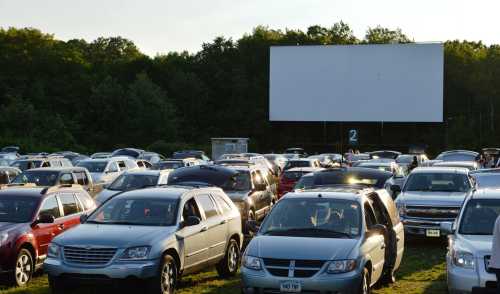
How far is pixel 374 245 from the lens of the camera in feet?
33.6

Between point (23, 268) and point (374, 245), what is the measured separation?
5113 millimetres

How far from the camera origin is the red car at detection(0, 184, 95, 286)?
453 inches

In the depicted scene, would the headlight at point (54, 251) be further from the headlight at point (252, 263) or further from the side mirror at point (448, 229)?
the side mirror at point (448, 229)

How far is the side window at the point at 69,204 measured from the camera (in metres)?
13.4

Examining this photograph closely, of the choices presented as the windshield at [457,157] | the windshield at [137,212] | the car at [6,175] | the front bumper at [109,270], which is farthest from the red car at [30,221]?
the windshield at [457,157]

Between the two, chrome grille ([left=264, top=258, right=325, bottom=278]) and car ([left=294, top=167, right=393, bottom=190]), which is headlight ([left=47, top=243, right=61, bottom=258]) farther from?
car ([left=294, top=167, right=393, bottom=190])

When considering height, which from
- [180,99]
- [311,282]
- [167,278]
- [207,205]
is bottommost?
[167,278]

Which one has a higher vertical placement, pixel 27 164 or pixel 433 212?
pixel 27 164

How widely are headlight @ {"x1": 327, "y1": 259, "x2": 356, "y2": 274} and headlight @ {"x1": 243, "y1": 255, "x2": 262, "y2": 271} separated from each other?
0.81m

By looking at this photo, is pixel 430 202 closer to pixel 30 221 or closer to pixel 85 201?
pixel 85 201

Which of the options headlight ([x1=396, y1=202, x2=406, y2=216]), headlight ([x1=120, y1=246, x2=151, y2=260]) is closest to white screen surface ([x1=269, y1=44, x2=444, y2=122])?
headlight ([x1=396, y1=202, x2=406, y2=216])

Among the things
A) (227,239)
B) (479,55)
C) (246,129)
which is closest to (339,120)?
(246,129)

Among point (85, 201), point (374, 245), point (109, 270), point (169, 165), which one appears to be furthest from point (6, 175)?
point (374, 245)

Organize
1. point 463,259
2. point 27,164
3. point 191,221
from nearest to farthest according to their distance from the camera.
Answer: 1. point 463,259
2. point 191,221
3. point 27,164
